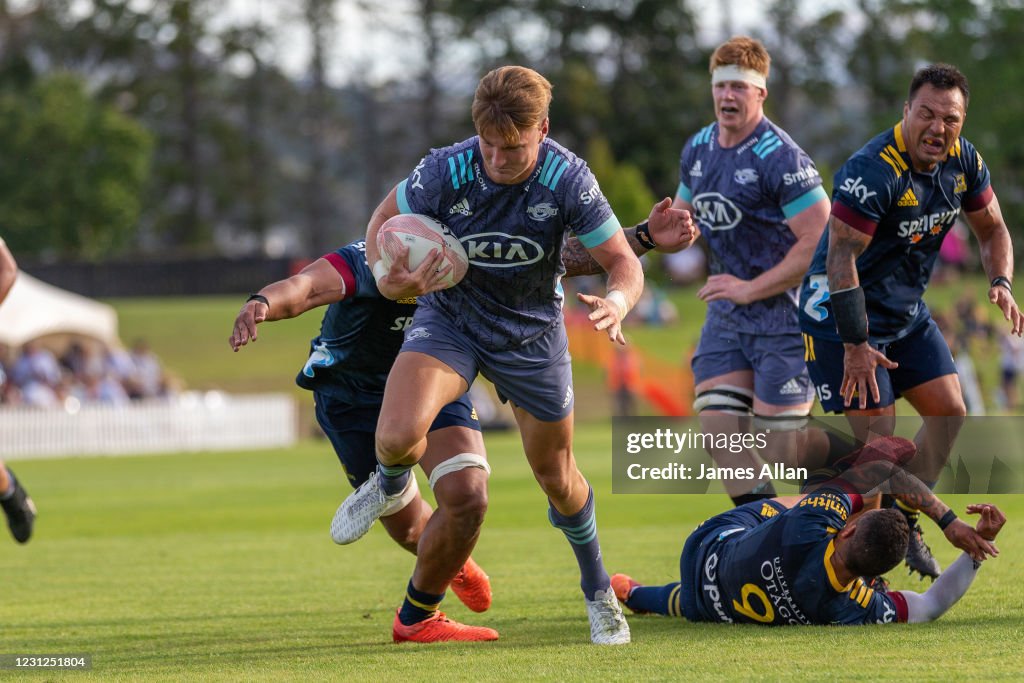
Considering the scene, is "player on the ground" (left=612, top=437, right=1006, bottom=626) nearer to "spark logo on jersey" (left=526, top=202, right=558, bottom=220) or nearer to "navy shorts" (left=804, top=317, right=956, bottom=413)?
"navy shorts" (left=804, top=317, right=956, bottom=413)

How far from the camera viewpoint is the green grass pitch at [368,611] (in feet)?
19.3

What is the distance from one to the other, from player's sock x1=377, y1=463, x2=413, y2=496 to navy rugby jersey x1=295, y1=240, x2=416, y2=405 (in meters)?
0.83

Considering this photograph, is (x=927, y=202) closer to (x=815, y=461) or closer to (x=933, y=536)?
(x=815, y=461)

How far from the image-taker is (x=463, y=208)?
6.62 meters

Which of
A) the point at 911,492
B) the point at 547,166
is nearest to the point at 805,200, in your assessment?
the point at 911,492

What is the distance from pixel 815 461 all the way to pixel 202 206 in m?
72.1

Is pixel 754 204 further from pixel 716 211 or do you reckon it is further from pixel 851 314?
pixel 851 314

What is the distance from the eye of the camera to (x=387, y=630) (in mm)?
7359

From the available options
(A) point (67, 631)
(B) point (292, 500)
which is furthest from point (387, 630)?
(B) point (292, 500)

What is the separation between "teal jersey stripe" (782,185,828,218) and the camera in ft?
27.7

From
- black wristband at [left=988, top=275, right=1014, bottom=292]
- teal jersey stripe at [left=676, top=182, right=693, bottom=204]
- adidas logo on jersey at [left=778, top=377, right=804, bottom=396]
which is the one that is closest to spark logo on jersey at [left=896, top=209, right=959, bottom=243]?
black wristband at [left=988, top=275, right=1014, bottom=292]

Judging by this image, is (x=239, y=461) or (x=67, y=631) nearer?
(x=67, y=631)

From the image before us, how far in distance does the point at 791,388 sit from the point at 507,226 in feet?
8.76

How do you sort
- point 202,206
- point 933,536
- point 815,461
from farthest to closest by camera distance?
point 202,206 → point 933,536 → point 815,461
